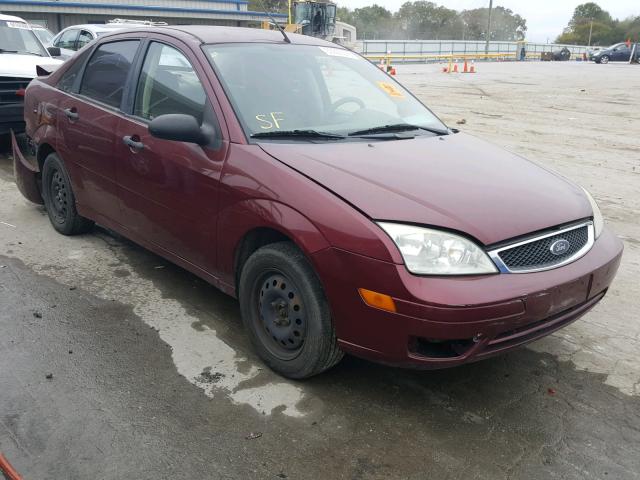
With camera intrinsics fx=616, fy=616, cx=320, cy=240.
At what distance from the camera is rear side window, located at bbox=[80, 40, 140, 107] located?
430cm

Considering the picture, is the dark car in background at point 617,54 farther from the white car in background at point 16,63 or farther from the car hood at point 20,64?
the car hood at point 20,64

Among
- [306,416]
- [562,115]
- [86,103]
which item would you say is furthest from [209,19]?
[306,416]

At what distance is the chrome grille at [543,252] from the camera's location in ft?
8.87

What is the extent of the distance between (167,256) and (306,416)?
1.57m

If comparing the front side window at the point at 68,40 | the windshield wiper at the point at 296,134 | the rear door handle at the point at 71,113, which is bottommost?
the rear door handle at the point at 71,113

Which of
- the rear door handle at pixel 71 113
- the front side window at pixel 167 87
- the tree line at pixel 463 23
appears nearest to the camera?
the front side window at pixel 167 87

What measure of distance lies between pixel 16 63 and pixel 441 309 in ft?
26.9

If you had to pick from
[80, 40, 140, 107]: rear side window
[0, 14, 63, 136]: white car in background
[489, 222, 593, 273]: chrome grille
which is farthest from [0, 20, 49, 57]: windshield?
[489, 222, 593, 273]: chrome grille

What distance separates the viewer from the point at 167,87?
12.7 ft

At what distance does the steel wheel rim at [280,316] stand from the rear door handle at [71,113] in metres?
2.39

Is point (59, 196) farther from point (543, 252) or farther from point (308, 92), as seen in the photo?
point (543, 252)

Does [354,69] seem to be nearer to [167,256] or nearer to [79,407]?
[167,256]

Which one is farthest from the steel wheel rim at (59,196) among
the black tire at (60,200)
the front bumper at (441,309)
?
the front bumper at (441,309)

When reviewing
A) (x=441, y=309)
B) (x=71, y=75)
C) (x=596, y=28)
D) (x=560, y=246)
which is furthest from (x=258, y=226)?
(x=596, y=28)
